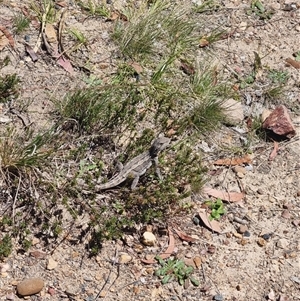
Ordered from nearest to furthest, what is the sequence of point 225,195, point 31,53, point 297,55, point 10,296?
point 10,296 → point 225,195 → point 31,53 → point 297,55

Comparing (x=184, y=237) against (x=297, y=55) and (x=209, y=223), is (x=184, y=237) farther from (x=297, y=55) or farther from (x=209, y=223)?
(x=297, y=55)

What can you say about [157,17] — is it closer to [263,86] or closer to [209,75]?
[209,75]

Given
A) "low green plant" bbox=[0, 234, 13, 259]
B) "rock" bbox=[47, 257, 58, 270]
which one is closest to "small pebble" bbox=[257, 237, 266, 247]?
"rock" bbox=[47, 257, 58, 270]

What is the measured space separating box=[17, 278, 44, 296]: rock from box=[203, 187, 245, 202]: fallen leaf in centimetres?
182

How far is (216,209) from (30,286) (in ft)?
6.18

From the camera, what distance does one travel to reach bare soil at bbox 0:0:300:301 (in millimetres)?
5574

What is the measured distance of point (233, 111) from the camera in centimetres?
693

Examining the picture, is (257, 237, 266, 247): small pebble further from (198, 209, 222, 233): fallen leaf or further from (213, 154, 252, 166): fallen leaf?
(213, 154, 252, 166): fallen leaf

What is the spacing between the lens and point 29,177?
5.73 meters

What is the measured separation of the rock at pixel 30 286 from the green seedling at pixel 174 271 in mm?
1011

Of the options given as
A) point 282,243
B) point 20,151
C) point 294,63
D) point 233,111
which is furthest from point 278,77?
point 20,151

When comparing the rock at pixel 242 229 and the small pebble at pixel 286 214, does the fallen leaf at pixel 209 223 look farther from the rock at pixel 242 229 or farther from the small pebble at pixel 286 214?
the small pebble at pixel 286 214

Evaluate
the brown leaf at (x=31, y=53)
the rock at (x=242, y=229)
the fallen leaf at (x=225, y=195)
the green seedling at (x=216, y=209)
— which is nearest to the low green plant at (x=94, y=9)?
the brown leaf at (x=31, y=53)

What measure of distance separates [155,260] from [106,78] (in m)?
2.15
